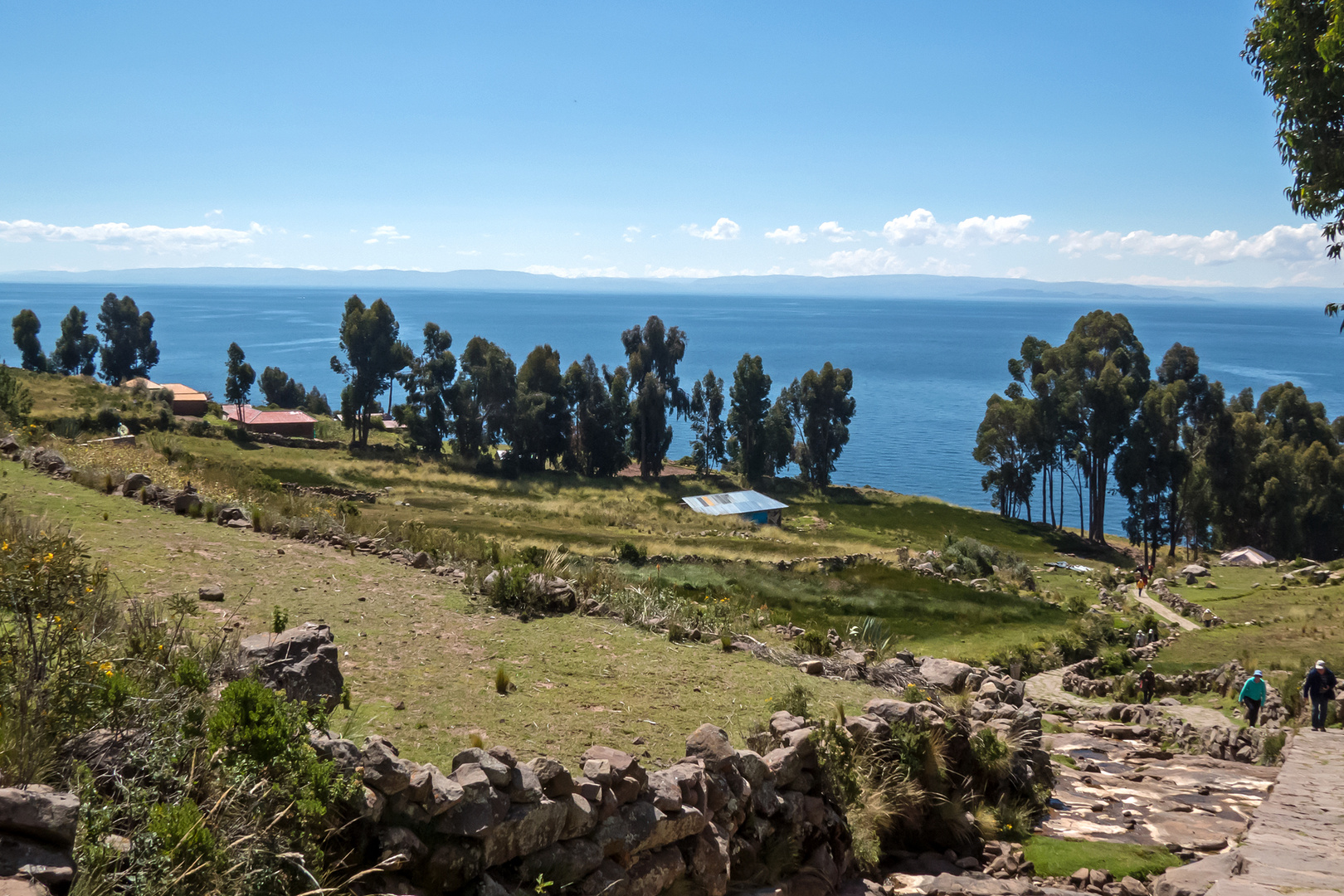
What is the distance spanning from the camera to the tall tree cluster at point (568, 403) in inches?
3447

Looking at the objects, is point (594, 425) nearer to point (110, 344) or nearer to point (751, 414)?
point (751, 414)

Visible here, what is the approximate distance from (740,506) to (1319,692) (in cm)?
5233

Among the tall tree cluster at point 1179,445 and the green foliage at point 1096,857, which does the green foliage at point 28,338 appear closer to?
the tall tree cluster at point 1179,445

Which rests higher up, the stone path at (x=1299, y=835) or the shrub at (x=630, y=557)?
the stone path at (x=1299, y=835)

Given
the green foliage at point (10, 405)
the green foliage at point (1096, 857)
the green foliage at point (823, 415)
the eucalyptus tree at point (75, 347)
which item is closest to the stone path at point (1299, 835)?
the green foliage at point (1096, 857)

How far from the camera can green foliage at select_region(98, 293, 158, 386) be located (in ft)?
388

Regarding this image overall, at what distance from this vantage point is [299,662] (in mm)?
8188

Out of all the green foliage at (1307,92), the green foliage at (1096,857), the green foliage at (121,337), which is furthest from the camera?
the green foliage at (121,337)

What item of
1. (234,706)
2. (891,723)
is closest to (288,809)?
(234,706)

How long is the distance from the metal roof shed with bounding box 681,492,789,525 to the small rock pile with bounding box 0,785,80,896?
205ft

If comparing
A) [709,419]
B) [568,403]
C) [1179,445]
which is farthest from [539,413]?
[1179,445]

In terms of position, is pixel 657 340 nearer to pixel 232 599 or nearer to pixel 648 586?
pixel 648 586

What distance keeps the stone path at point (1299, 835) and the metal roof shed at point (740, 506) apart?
52.9 metres

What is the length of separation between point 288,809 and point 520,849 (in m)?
1.96
